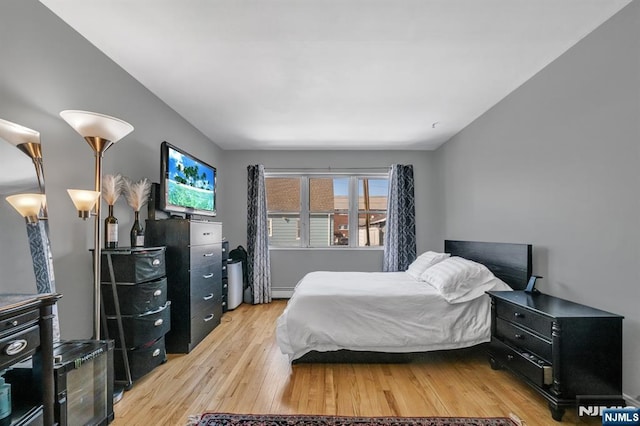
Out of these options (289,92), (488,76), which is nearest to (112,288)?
(289,92)

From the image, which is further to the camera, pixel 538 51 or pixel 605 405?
pixel 538 51

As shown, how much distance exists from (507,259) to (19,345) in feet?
11.4

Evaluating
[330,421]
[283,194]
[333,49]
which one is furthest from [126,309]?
[283,194]

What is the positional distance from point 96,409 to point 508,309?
277 cm

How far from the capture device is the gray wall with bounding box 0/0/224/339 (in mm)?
1796

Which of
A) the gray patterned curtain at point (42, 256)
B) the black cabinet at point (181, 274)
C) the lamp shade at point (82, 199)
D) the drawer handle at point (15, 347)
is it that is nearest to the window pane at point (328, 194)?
the black cabinet at point (181, 274)

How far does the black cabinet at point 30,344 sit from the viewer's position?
128 centimetres

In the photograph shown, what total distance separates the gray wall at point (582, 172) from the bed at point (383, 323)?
36cm

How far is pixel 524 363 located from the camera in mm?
2189

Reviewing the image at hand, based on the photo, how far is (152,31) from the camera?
2146 mm

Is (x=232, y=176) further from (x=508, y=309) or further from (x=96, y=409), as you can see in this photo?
(x=508, y=309)

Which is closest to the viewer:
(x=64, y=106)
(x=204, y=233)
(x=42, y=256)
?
(x=42, y=256)

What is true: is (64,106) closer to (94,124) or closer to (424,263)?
(94,124)

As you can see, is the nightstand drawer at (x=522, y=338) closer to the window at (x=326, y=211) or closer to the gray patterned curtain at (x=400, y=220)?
the gray patterned curtain at (x=400, y=220)
